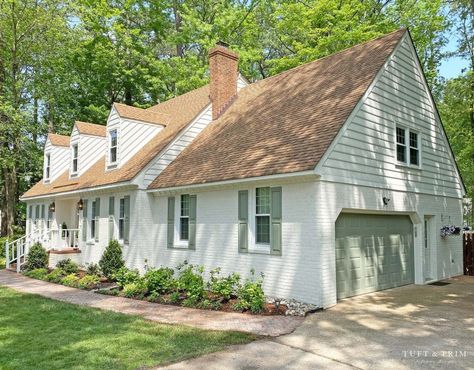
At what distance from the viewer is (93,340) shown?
673 cm

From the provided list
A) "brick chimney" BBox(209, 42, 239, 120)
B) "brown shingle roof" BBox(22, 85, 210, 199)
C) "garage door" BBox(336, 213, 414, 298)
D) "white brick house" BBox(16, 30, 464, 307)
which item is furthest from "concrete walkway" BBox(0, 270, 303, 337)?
"brick chimney" BBox(209, 42, 239, 120)

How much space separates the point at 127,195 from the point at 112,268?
256cm

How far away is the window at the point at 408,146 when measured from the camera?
12.4 meters

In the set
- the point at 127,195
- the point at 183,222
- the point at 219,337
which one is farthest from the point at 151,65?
the point at 219,337

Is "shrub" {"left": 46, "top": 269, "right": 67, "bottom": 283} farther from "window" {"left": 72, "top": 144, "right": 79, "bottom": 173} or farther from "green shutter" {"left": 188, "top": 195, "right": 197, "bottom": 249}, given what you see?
"window" {"left": 72, "top": 144, "right": 79, "bottom": 173}

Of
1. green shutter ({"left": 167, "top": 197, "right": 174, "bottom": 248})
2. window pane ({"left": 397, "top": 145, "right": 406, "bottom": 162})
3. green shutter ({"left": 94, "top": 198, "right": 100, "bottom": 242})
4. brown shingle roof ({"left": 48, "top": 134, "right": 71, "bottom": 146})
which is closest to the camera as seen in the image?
window pane ({"left": 397, "top": 145, "right": 406, "bottom": 162})

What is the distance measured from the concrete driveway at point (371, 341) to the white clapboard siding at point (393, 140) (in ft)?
10.4

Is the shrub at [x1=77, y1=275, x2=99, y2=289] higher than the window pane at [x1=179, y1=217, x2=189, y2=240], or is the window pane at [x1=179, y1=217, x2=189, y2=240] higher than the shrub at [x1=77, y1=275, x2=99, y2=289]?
the window pane at [x1=179, y1=217, x2=189, y2=240]

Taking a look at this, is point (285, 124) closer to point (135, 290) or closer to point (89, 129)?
point (135, 290)

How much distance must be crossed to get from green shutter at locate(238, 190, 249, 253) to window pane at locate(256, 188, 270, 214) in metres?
0.33

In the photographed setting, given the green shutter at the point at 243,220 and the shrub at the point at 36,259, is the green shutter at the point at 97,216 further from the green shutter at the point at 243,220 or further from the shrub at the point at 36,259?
the green shutter at the point at 243,220

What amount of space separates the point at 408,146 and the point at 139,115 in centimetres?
1017

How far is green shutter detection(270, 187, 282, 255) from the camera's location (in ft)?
32.9

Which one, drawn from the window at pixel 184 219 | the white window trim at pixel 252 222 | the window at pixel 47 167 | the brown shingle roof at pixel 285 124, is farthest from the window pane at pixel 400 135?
the window at pixel 47 167
